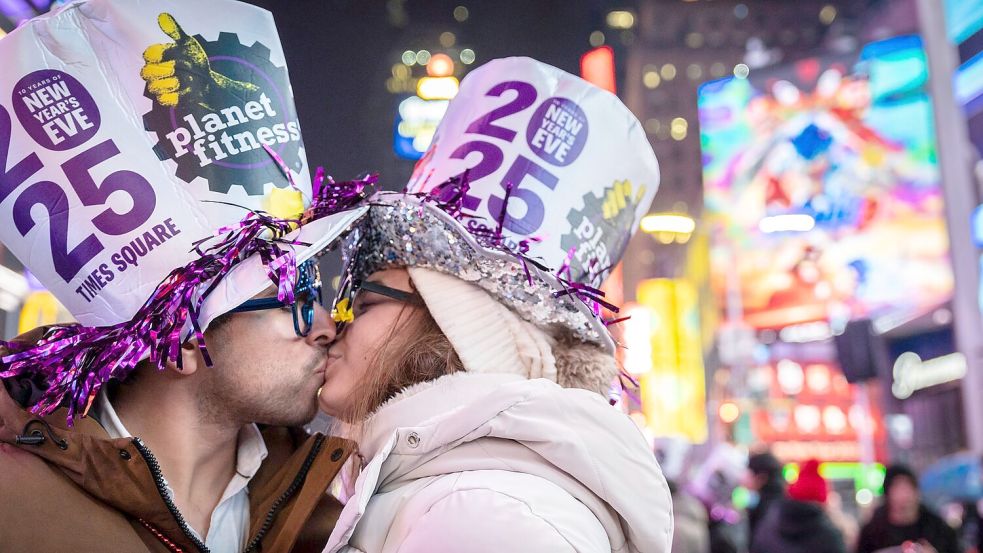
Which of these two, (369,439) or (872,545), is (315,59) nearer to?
(369,439)

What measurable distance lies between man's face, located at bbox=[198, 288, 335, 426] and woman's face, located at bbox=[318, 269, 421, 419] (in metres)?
0.07

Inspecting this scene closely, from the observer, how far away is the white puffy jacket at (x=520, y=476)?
Answer: 5.74 ft

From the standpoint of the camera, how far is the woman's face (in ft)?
7.43

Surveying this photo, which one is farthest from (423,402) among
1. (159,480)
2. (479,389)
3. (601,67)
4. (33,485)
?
(601,67)

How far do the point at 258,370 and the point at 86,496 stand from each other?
0.48 metres

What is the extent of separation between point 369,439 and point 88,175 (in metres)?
0.86

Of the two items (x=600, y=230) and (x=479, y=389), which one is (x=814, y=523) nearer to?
(x=600, y=230)

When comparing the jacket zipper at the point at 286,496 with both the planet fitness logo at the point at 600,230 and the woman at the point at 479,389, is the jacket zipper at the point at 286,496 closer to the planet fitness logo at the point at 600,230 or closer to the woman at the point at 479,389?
the woman at the point at 479,389

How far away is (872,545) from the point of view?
576cm

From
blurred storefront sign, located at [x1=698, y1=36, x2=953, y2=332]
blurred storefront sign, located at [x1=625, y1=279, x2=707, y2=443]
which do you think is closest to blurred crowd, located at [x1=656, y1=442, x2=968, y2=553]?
blurred storefront sign, located at [x1=698, y1=36, x2=953, y2=332]

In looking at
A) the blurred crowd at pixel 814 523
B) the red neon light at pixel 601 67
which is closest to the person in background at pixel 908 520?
the blurred crowd at pixel 814 523

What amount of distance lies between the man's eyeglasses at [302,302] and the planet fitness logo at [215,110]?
23 cm

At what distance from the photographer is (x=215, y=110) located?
2.10 m

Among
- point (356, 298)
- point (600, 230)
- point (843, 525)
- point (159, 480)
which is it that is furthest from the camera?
point (843, 525)
